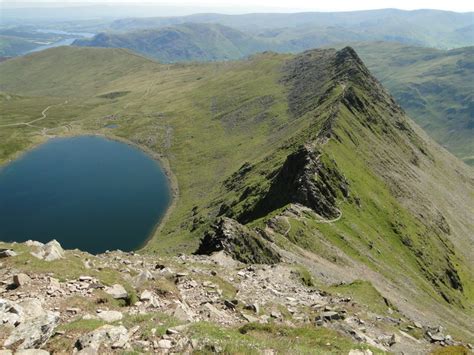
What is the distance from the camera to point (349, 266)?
236 ft

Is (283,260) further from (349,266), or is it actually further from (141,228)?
(141,228)

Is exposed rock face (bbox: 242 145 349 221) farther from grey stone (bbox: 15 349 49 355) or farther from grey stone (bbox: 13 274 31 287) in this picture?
grey stone (bbox: 15 349 49 355)

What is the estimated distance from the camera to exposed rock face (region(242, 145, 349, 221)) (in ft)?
292

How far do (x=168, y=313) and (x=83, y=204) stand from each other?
140 m

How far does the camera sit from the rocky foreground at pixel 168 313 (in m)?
21.2

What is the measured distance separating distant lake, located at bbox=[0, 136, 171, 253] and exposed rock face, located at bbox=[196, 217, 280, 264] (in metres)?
64.7

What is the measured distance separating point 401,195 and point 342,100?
53.3 metres

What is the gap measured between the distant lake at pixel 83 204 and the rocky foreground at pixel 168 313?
87.8 m

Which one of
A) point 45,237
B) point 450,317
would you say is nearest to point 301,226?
point 450,317

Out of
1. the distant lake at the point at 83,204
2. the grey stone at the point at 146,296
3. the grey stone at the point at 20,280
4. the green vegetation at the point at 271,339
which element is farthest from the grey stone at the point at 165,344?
the distant lake at the point at 83,204

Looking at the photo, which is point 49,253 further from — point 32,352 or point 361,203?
point 361,203

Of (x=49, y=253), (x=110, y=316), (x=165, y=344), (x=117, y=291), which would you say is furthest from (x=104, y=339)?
(x=49, y=253)

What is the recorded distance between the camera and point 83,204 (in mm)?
154875

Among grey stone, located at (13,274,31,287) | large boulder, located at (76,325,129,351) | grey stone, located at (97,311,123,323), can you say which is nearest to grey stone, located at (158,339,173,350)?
large boulder, located at (76,325,129,351)
